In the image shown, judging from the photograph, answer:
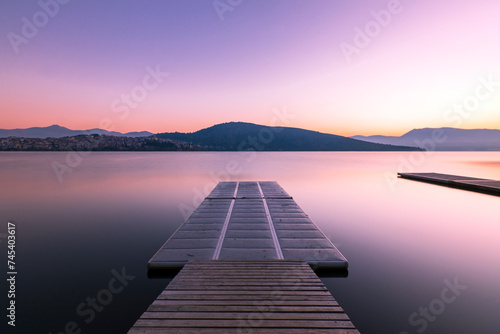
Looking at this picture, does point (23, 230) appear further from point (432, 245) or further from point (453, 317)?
point (432, 245)

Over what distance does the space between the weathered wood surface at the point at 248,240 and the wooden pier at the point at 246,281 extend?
1.2 inches

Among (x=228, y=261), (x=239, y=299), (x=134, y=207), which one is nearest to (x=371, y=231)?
(x=228, y=261)

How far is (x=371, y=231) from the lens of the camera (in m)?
12.8

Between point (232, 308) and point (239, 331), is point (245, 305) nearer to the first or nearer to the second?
point (232, 308)

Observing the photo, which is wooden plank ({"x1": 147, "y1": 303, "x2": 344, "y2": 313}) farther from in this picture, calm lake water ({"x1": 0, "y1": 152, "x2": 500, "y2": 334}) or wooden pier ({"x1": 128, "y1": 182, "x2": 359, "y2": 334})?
calm lake water ({"x1": 0, "y1": 152, "x2": 500, "y2": 334})

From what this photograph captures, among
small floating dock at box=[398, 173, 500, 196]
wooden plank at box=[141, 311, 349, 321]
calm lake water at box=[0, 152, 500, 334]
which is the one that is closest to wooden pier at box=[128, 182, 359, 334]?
wooden plank at box=[141, 311, 349, 321]

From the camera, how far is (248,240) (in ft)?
28.9

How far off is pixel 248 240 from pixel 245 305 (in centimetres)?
429

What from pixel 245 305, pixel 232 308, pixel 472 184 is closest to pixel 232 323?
pixel 232 308

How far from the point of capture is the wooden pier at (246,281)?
4039mm

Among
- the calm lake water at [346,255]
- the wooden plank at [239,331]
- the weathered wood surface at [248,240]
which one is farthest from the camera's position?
the weathered wood surface at [248,240]

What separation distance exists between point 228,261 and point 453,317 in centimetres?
581

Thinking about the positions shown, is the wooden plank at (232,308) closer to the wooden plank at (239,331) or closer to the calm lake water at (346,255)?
the wooden plank at (239,331)

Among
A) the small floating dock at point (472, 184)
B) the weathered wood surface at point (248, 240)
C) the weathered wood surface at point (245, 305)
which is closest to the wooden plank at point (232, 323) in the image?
the weathered wood surface at point (245, 305)
